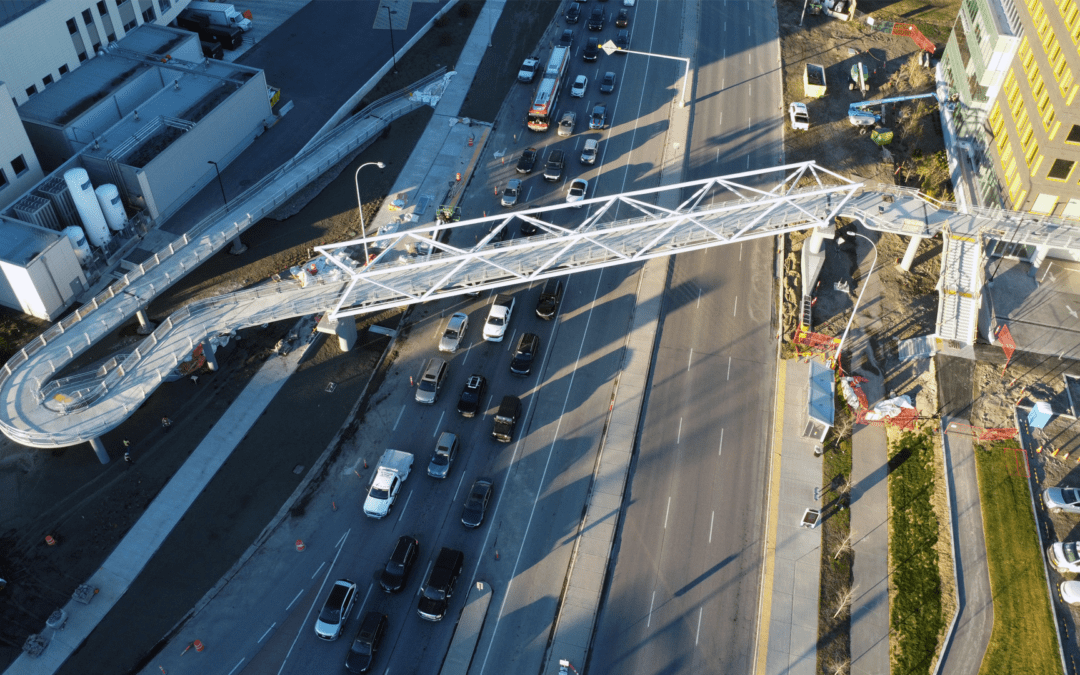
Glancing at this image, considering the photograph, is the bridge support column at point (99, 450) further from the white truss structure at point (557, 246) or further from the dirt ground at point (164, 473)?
the white truss structure at point (557, 246)

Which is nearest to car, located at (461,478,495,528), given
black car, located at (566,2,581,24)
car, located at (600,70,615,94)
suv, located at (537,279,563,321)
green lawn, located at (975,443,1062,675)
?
suv, located at (537,279,563,321)

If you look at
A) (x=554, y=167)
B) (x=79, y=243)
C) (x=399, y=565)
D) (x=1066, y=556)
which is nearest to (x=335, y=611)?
(x=399, y=565)

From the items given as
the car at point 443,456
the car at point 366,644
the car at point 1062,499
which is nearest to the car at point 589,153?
the car at point 443,456

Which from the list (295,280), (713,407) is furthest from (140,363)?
(713,407)

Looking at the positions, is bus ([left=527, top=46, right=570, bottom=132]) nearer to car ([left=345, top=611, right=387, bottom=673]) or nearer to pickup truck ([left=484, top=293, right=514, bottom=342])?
pickup truck ([left=484, top=293, right=514, bottom=342])

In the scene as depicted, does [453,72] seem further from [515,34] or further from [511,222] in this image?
[511,222]
